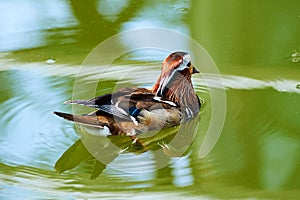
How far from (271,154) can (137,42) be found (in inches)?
59.2

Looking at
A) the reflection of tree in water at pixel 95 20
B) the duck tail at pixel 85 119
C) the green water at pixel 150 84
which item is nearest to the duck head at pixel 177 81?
the green water at pixel 150 84

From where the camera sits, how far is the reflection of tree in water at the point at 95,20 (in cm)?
496

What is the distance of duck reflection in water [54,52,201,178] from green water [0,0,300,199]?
59 millimetres

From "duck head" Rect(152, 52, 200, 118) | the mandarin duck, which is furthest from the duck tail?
"duck head" Rect(152, 52, 200, 118)

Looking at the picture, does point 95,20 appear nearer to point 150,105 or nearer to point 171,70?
point 171,70

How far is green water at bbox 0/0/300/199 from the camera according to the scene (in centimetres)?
337

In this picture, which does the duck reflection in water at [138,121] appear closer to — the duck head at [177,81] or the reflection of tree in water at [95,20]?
the duck head at [177,81]

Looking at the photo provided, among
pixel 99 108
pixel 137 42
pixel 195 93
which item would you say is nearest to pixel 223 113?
pixel 195 93

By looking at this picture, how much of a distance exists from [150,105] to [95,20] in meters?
1.38

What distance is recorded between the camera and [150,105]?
3949mm

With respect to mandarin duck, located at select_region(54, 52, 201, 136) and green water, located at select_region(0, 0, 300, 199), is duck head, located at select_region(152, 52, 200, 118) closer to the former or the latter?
mandarin duck, located at select_region(54, 52, 201, 136)

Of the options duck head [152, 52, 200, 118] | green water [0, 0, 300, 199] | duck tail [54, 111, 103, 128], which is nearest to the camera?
green water [0, 0, 300, 199]

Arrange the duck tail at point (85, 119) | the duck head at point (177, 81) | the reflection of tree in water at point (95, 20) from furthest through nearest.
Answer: the reflection of tree in water at point (95, 20) < the duck head at point (177, 81) < the duck tail at point (85, 119)

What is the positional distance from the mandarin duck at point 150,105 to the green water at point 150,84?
0.12 meters
